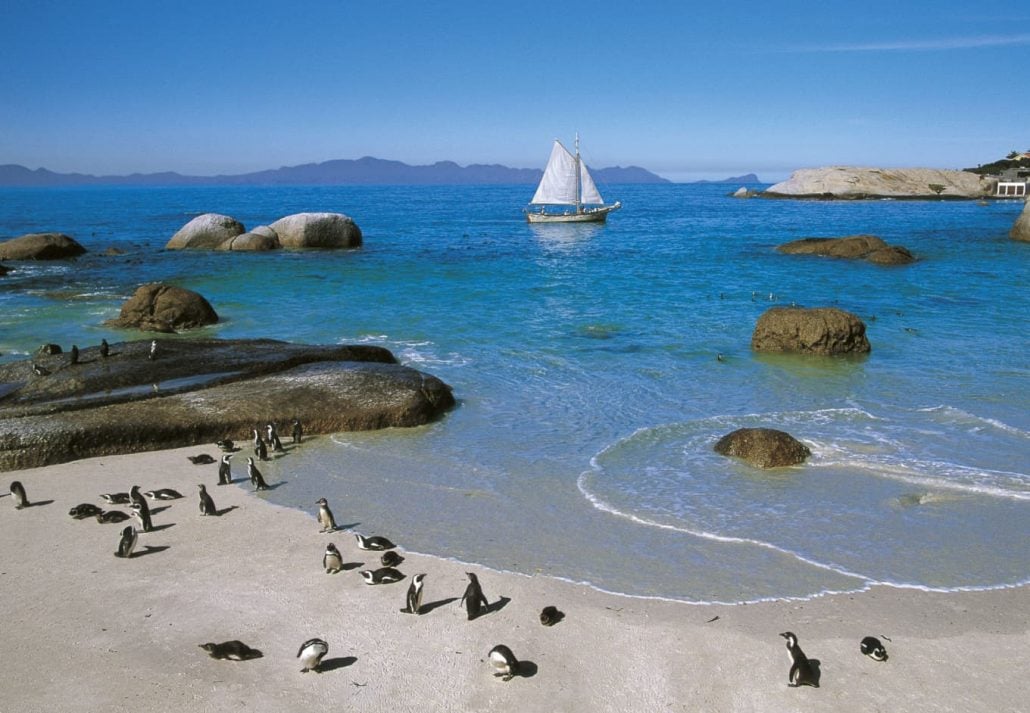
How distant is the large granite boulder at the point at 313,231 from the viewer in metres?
52.2

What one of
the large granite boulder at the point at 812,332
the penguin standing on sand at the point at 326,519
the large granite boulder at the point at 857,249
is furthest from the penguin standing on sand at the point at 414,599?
the large granite boulder at the point at 857,249

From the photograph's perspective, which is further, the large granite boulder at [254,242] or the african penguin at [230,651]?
the large granite boulder at [254,242]

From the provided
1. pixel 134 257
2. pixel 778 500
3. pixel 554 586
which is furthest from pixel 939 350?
pixel 134 257

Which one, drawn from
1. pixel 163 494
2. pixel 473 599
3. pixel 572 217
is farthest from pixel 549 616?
pixel 572 217

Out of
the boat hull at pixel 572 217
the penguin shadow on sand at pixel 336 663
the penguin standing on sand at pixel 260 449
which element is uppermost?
the boat hull at pixel 572 217

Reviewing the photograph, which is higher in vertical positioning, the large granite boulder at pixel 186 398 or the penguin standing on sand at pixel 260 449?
the large granite boulder at pixel 186 398

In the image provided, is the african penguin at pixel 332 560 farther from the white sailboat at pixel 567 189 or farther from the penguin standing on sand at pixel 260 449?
the white sailboat at pixel 567 189

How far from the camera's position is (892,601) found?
9.34m

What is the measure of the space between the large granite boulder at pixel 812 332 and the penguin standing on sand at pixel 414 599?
16.0 meters

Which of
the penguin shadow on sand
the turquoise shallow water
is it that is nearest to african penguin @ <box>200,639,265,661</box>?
the penguin shadow on sand

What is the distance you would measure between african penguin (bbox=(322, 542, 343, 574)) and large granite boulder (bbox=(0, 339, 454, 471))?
5.66 m

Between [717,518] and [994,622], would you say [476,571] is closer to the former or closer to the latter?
[717,518]

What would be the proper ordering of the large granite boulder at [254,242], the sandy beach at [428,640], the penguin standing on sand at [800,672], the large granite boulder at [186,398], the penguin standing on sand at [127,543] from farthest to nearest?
the large granite boulder at [254,242]
the large granite boulder at [186,398]
the penguin standing on sand at [127,543]
the penguin standing on sand at [800,672]
the sandy beach at [428,640]

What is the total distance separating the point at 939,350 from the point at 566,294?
15847 millimetres
